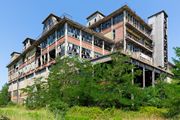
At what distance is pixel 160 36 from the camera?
200 ft

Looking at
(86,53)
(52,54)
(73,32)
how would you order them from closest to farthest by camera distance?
(73,32)
(86,53)
(52,54)

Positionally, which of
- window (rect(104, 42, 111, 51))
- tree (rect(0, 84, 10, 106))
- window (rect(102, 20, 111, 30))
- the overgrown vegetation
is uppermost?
window (rect(102, 20, 111, 30))

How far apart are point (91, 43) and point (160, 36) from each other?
21.1 metres

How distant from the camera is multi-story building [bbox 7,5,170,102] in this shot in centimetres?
4153

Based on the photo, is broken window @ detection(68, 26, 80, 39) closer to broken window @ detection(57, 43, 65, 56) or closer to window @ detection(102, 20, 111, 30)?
broken window @ detection(57, 43, 65, 56)

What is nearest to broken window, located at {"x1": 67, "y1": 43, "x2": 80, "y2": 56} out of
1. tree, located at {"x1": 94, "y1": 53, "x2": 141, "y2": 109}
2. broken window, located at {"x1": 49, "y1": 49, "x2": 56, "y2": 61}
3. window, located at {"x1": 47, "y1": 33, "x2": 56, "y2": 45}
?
window, located at {"x1": 47, "y1": 33, "x2": 56, "y2": 45}

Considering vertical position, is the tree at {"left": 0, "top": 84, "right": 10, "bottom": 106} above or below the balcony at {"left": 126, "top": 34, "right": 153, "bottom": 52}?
below

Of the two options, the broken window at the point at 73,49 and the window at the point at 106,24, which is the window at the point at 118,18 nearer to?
the window at the point at 106,24

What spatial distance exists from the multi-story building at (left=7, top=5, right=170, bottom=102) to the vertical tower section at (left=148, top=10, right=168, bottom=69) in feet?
1.22

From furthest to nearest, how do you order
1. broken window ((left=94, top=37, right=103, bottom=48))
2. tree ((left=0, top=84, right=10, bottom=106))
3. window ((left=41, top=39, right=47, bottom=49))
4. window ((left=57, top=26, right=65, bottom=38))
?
tree ((left=0, top=84, right=10, bottom=106)) → window ((left=41, top=39, right=47, bottom=49)) → broken window ((left=94, top=37, right=103, bottom=48)) → window ((left=57, top=26, right=65, bottom=38))

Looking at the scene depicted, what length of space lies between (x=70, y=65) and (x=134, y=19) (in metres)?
29.0

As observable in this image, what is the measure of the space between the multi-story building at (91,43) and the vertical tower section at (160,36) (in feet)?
1.22

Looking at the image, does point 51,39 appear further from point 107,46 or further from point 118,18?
point 118,18

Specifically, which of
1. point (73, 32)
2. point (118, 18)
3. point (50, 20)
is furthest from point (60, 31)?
point (118, 18)
